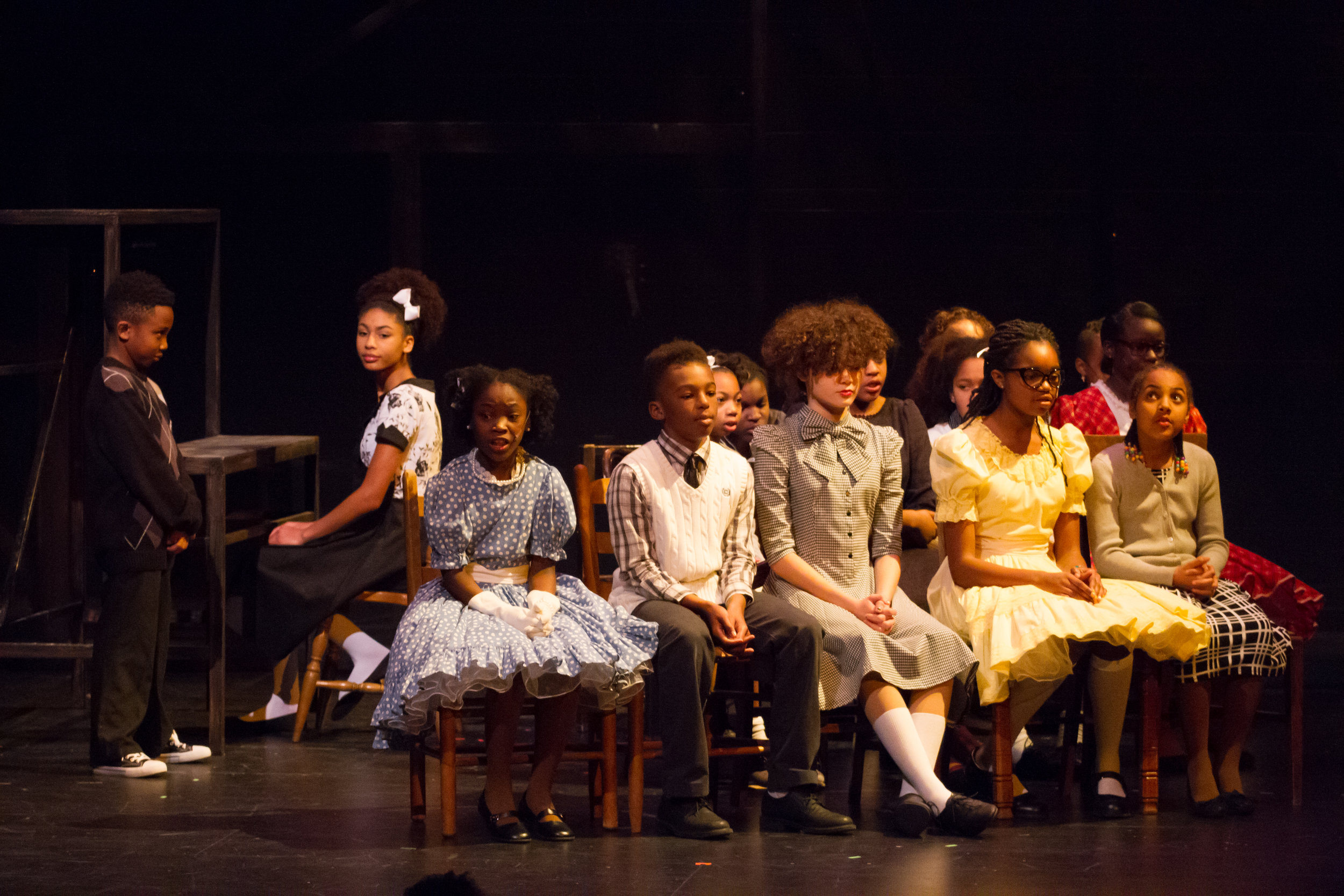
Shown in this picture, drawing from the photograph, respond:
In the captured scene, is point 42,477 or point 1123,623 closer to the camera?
point 1123,623

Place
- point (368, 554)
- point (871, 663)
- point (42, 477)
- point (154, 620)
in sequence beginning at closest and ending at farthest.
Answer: point (871, 663)
point (154, 620)
point (368, 554)
point (42, 477)

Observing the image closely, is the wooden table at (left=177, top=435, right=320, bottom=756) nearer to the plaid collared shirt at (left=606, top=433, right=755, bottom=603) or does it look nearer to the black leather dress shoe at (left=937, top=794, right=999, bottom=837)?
the plaid collared shirt at (left=606, top=433, right=755, bottom=603)

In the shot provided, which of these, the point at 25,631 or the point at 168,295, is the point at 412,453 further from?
the point at 25,631

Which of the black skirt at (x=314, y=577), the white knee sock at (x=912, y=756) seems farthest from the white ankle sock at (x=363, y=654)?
the white knee sock at (x=912, y=756)

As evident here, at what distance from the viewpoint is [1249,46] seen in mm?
6988

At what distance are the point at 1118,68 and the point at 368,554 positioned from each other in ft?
11.8

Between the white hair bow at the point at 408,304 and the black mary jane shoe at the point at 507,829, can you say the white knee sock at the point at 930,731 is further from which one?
the white hair bow at the point at 408,304

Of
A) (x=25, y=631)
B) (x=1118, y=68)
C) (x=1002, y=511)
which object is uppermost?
(x=1118, y=68)

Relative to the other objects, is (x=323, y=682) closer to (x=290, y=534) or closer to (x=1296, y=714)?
(x=290, y=534)

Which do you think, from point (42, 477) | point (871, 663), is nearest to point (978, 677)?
point (871, 663)

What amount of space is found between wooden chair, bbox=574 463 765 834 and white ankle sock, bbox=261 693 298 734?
4.44ft

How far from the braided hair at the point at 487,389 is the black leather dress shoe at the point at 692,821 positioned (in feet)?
3.45

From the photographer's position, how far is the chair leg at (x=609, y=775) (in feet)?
15.0

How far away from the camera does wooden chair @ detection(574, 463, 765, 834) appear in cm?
457
